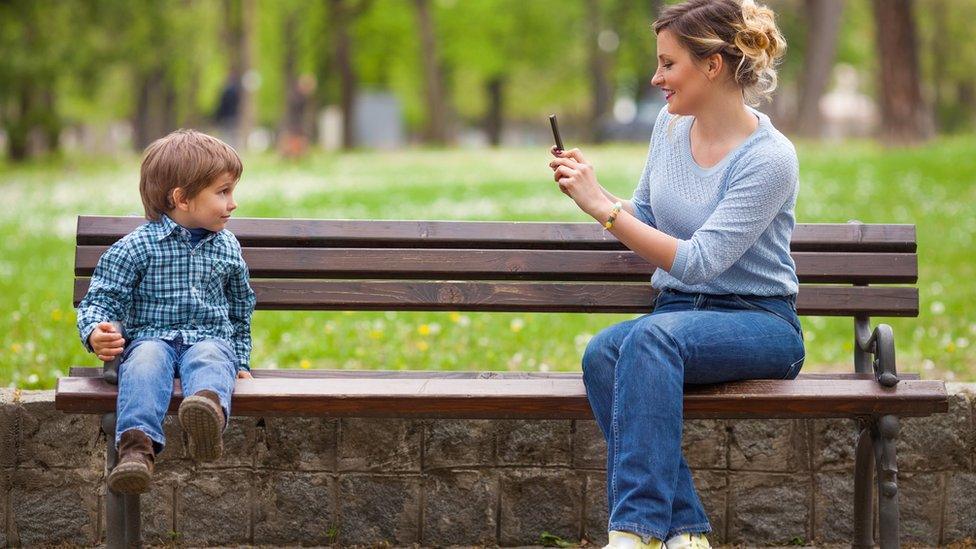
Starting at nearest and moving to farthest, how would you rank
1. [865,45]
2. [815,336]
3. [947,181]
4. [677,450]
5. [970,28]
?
1. [677,450]
2. [815,336]
3. [947,181]
4. [970,28]
5. [865,45]

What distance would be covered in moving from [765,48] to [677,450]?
1.13 metres

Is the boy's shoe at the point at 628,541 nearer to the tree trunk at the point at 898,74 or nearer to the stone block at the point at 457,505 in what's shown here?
the stone block at the point at 457,505

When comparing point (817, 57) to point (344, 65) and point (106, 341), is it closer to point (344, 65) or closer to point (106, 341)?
point (344, 65)

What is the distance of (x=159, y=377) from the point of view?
3.30 meters

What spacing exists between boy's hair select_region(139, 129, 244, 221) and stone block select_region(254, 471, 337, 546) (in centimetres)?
101

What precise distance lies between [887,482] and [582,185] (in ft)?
3.84

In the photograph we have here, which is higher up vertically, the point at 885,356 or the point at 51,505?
the point at 885,356

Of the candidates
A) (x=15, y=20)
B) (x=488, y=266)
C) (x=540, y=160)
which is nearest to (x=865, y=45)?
(x=540, y=160)

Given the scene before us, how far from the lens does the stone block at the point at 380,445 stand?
13.2 feet

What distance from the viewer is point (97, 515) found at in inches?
159

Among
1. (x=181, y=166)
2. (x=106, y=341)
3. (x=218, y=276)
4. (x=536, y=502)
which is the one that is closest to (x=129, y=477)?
(x=106, y=341)

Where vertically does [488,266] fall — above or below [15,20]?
below

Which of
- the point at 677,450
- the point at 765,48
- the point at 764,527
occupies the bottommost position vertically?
the point at 764,527

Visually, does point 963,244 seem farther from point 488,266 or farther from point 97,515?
point 97,515
